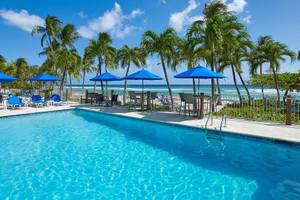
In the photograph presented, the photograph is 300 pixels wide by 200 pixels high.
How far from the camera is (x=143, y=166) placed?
251 inches

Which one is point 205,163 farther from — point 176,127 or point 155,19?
point 155,19

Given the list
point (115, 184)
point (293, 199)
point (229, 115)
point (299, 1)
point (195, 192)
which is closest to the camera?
point (293, 199)

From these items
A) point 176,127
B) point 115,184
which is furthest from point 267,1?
point 115,184

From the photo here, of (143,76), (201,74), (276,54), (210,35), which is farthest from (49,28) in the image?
(276,54)

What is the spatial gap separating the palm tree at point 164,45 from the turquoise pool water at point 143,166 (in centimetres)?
637

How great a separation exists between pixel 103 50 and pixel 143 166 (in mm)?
15426

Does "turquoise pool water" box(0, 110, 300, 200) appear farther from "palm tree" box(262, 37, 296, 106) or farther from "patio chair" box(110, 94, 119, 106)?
"palm tree" box(262, 37, 296, 106)

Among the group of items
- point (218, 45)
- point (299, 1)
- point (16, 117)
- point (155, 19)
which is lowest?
point (16, 117)

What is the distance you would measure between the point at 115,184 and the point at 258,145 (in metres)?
4.91

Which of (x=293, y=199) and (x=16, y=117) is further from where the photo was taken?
(x=16, y=117)

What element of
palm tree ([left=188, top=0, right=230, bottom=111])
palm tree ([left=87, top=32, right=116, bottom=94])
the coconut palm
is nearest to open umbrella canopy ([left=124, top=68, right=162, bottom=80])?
palm tree ([left=188, top=0, right=230, bottom=111])

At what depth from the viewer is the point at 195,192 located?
494 cm

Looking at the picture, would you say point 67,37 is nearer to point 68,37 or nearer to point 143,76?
point 68,37

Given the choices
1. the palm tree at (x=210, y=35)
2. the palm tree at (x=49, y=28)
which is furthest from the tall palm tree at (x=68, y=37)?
the palm tree at (x=210, y=35)
